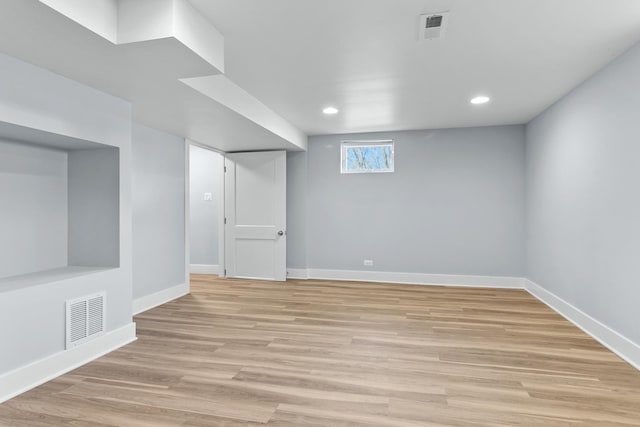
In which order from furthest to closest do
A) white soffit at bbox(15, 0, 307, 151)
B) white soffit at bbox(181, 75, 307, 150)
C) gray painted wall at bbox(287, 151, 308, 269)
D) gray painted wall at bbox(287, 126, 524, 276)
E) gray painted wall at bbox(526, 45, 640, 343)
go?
gray painted wall at bbox(287, 151, 308, 269) → gray painted wall at bbox(287, 126, 524, 276) → white soffit at bbox(181, 75, 307, 150) → gray painted wall at bbox(526, 45, 640, 343) → white soffit at bbox(15, 0, 307, 151)

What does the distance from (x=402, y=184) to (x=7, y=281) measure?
482cm

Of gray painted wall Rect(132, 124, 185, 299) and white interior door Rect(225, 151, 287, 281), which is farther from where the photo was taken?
white interior door Rect(225, 151, 287, 281)

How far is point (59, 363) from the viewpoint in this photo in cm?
256

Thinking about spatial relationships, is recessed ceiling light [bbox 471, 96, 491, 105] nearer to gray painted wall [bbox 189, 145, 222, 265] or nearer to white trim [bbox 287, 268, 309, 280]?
white trim [bbox 287, 268, 309, 280]

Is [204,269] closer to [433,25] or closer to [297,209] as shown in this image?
[297,209]

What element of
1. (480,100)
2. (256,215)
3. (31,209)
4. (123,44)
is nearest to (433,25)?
(123,44)

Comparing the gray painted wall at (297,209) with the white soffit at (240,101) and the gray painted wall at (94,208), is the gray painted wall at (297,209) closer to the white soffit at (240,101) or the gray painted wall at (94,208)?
the white soffit at (240,101)

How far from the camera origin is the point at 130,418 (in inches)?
79.4

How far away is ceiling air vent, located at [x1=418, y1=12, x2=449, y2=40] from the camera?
2281mm

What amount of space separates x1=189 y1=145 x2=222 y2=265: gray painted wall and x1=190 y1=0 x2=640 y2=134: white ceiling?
2.74m

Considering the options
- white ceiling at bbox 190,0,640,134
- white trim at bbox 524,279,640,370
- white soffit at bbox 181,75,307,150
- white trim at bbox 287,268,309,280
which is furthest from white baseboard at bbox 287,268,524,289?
white ceiling at bbox 190,0,640,134

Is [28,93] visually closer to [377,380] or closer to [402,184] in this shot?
[377,380]

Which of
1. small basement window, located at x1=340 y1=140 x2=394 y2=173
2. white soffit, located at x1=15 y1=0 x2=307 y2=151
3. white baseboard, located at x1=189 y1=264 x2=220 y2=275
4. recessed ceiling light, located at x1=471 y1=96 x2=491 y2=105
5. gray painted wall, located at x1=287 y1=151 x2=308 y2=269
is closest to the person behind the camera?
white soffit, located at x1=15 y1=0 x2=307 y2=151

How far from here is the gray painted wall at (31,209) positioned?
268cm
